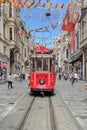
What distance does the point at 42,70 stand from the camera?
23.0 metres

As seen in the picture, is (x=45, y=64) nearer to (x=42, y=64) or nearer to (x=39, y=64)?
(x=42, y=64)

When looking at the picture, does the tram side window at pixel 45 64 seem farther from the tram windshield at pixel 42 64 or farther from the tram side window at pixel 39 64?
the tram side window at pixel 39 64

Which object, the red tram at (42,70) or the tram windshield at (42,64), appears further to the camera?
the tram windshield at (42,64)

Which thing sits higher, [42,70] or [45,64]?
[45,64]

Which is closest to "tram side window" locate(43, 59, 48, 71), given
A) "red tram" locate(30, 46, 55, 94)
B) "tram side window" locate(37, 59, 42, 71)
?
"red tram" locate(30, 46, 55, 94)

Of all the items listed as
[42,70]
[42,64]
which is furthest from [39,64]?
[42,70]

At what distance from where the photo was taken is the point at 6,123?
432 inches

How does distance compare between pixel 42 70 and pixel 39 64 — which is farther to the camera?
pixel 39 64

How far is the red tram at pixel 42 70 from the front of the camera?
22.5m

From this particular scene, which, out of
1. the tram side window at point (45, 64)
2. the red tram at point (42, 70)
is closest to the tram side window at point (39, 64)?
the red tram at point (42, 70)

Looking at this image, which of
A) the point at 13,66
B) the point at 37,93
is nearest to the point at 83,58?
the point at 13,66

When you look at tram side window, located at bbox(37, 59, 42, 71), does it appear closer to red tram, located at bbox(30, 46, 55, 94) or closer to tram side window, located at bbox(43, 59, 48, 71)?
red tram, located at bbox(30, 46, 55, 94)

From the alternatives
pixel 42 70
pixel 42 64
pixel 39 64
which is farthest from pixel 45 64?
pixel 42 70

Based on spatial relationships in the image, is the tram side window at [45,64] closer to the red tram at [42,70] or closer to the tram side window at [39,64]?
the red tram at [42,70]
